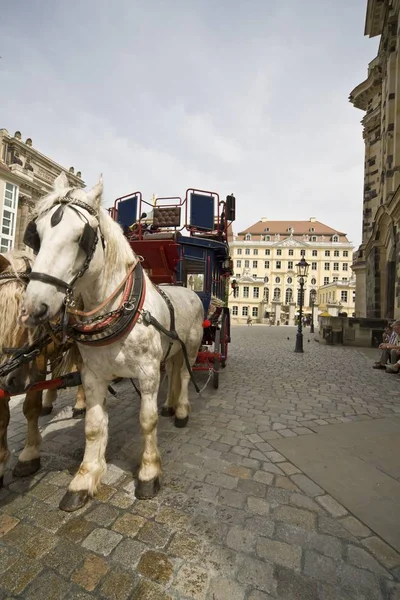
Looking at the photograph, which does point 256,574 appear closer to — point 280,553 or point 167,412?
point 280,553

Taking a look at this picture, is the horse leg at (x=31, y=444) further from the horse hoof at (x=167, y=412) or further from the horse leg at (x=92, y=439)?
the horse hoof at (x=167, y=412)

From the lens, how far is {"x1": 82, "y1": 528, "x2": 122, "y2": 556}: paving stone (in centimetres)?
176

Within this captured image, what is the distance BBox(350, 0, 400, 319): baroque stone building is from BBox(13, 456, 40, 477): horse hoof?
41.8 feet

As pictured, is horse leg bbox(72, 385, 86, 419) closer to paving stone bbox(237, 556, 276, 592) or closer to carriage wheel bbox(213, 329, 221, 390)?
carriage wheel bbox(213, 329, 221, 390)

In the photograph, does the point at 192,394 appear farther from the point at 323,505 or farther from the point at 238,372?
the point at 323,505

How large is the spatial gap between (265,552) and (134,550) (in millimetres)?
832

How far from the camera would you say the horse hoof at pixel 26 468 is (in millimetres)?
2527

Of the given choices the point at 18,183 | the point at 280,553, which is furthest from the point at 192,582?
the point at 18,183

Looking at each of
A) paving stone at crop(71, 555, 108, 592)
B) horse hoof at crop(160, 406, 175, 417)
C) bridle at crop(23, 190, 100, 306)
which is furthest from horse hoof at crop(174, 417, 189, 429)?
bridle at crop(23, 190, 100, 306)

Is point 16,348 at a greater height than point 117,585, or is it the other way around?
point 16,348

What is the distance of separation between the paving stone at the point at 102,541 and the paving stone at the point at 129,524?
5 centimetres

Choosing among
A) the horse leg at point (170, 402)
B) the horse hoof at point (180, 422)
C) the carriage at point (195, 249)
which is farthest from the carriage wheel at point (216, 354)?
the horse hoof at point (180, 422)

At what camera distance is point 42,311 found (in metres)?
1.46

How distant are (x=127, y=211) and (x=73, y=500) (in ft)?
19.0
